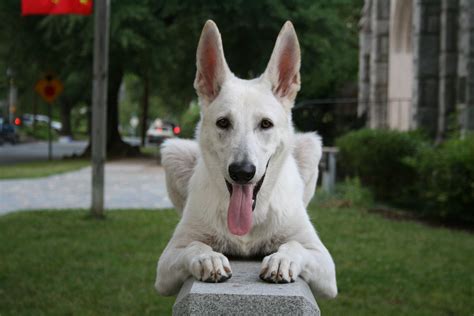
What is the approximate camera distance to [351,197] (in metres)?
12.7

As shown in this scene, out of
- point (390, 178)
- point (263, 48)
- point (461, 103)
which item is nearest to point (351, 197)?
point (390, 178)

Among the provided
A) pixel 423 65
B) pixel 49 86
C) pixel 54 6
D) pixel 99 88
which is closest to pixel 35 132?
pixel 49 86

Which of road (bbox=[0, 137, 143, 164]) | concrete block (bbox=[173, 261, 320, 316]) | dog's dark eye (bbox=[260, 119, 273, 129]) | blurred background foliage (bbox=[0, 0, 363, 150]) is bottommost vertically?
road (bbox=[0, 137, 143, 164])

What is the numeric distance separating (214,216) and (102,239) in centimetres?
596

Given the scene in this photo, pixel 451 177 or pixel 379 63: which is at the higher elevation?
pixel 379 63

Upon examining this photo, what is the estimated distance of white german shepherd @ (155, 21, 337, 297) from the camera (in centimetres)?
308

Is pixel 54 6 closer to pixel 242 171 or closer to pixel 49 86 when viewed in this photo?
pixel 242 171

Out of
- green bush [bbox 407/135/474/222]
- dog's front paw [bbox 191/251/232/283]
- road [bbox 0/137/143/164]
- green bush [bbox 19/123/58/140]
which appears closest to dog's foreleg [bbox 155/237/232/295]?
dog's front paw [bbox 191/251/232/283]

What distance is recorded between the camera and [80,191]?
49.9ft

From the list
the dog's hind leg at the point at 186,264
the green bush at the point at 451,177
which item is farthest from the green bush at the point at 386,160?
the dog's hind leg at the point at 186,264

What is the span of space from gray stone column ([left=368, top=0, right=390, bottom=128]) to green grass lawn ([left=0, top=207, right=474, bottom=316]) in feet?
31.1

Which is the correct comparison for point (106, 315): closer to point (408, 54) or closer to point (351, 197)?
point (351, 197)

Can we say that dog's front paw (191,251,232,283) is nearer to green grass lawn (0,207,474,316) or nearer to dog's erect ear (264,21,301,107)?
dog's erect ear (264,21,301,107)

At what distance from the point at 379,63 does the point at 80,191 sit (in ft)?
31.7
